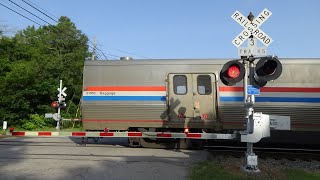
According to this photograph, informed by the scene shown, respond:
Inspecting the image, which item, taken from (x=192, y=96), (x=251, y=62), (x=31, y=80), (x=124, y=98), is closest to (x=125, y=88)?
(x=124, y=98)

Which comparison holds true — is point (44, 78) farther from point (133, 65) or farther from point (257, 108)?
point (257, 108)

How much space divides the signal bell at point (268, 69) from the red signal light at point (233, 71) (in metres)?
0.49

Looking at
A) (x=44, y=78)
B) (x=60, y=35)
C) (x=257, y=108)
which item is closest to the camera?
(x=257, y=108)

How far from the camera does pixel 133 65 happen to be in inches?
585

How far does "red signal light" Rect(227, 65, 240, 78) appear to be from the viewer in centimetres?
955

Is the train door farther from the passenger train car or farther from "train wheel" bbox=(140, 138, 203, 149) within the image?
"train wheel" bbox=(140, 138, 203, 149)

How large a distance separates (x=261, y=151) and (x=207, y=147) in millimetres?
1840

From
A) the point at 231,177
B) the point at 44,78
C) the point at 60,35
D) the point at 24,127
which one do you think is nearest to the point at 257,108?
the point at 231,177

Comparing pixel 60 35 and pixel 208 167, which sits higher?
pixel 60 35

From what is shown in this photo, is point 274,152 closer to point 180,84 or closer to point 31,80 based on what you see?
point 180,84

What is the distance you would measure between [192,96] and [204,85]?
557 mm

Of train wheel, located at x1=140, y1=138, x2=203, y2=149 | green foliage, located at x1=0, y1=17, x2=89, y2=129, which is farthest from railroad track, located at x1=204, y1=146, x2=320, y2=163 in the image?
green foliage, located at x1=0, y1=17, x2=89, y2=129

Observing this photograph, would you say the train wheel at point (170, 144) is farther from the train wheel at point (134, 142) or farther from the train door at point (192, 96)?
the train door at point (192, 96)

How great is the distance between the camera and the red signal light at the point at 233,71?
31.3 ft
